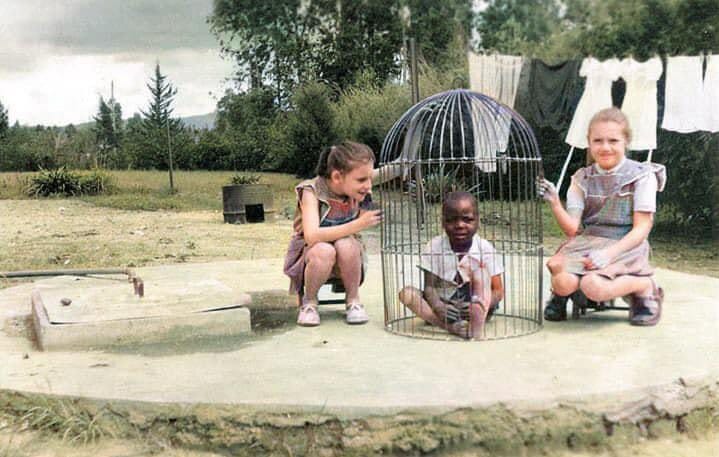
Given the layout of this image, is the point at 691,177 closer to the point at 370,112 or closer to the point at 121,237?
the point at 121,237

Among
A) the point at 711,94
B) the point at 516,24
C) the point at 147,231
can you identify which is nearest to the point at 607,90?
the point at 711,94

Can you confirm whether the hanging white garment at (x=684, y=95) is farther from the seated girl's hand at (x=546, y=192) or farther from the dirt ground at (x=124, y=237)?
the seated girl's hand at (x=546, y=192)

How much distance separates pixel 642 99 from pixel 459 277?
21.9 feet

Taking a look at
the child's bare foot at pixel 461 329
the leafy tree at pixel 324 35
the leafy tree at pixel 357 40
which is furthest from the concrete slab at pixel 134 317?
the leafy tree at pixel 324 35

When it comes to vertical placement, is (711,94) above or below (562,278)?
above

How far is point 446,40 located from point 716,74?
53.9ft

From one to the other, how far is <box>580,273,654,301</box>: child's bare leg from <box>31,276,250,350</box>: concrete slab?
1.71 metres

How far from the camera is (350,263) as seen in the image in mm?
4188

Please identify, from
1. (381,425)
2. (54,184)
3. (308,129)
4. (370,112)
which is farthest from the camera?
(308,129)

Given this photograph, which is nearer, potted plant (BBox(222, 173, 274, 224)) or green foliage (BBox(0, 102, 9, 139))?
potted plant (BBox(222, 173, 274, 224))

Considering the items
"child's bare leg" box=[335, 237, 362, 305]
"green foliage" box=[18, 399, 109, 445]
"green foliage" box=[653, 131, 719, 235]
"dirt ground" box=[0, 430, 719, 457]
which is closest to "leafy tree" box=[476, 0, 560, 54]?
"green foliage" box=[653, 131, 719, 235]

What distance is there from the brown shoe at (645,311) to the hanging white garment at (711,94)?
19.3ft

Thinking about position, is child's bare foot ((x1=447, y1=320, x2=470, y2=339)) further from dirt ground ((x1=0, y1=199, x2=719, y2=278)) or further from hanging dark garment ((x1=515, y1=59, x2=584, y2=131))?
hanging dark garment ((x1=515, y1=59, x2=584, y2=131))

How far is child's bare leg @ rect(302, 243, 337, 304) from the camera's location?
4.12 m
